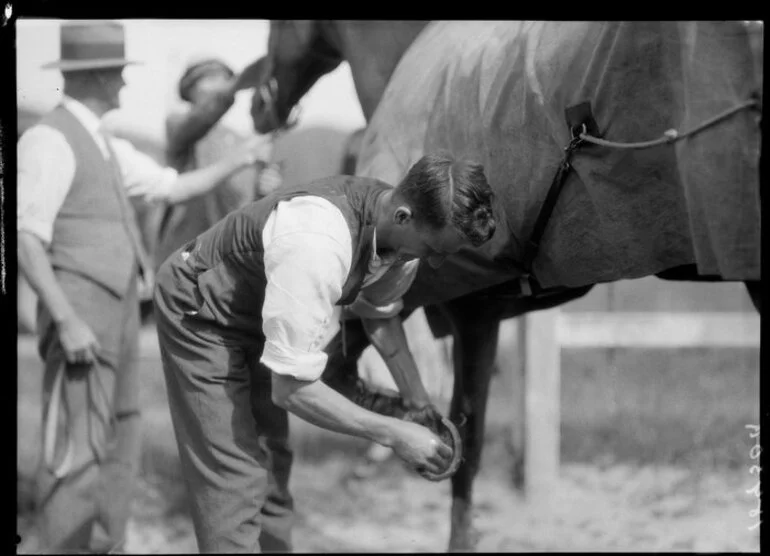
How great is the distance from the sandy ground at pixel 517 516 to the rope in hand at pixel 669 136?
3.64ft

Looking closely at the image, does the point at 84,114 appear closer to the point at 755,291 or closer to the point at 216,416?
the point at 216,416

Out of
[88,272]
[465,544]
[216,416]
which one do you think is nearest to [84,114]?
[88,272]

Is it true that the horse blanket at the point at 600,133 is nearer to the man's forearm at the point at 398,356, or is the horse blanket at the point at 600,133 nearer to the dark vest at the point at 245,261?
the man's forearm at the point at 398,356

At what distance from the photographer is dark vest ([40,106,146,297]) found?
2.85 metres

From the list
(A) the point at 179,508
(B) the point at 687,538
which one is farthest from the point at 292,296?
(B) the point at 687,538

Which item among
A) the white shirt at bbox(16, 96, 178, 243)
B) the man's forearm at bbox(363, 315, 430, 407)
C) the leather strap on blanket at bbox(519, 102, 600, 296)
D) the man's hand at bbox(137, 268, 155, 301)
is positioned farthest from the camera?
the man's hand at bbox(137, 268, 155, 301)

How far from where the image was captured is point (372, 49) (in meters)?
2.86

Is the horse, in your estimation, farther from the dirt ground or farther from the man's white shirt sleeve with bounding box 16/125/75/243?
the man's white shirt sleeve with bounding box 16/125/75/243

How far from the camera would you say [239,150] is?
294 cm

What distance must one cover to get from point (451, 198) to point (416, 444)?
1.79 ft

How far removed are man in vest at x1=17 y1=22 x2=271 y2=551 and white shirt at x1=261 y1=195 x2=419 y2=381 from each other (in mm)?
714

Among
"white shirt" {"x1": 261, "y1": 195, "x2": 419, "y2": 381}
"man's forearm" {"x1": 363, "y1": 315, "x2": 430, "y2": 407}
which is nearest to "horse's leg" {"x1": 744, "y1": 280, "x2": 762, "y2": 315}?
"man's forearm" {"x1": 363, "y1": 315, "x2": 430, "y2": 407}

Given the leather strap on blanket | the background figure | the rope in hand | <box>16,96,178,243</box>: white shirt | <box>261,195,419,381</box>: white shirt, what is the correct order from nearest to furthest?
<box>261,195,419,381</box>: white shirt → the rope in hand → the leather strap on blanket → <box>16,96,178,243</box>: white shirt → the background figure

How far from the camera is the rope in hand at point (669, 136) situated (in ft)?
7.57
